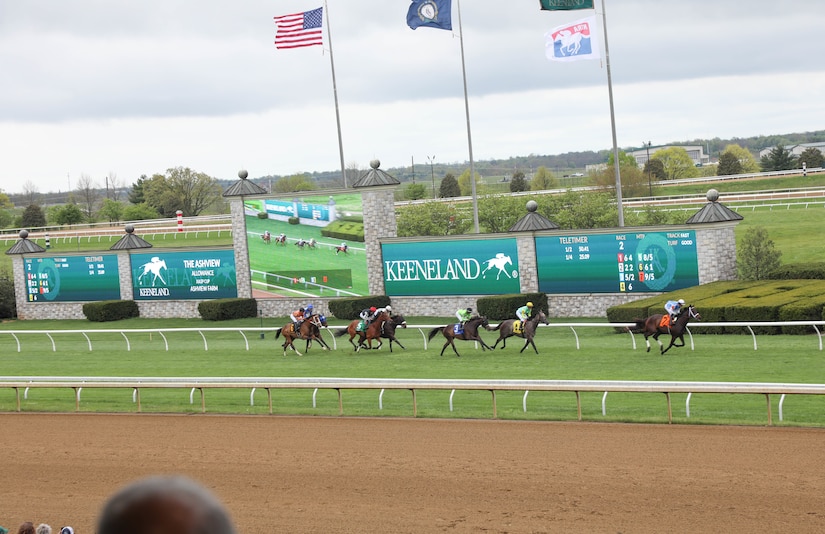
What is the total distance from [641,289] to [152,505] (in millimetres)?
22457

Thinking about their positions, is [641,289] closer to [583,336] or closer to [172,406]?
[583,336]

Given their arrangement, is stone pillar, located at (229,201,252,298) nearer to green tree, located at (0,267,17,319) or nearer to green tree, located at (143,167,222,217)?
green tree, located at (0,267,17,319)

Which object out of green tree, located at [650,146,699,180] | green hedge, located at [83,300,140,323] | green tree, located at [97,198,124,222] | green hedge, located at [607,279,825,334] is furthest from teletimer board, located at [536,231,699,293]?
green tree, located at [650,146,699,180]

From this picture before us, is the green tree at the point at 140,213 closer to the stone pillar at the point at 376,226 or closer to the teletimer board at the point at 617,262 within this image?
the stone pillar at the point at 376,226

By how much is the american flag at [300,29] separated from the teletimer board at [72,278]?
8.85 metres

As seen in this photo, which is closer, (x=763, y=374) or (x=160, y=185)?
(x=763, y=374)

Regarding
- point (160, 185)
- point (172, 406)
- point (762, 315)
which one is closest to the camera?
point (172, 406)

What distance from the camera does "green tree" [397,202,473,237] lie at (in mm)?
41875

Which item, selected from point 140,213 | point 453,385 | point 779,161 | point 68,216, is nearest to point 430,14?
point 453,385

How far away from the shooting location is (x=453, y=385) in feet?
44.9

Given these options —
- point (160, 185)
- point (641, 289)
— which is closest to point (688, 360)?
point (641, 289)

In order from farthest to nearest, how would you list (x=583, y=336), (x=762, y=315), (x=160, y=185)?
(x=160, y=185) → (x=583, y=336) → (x=762, y=315)

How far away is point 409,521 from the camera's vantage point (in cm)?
886

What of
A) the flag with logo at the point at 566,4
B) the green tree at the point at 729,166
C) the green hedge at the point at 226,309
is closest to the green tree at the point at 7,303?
the green hedge at the point at 226,309
